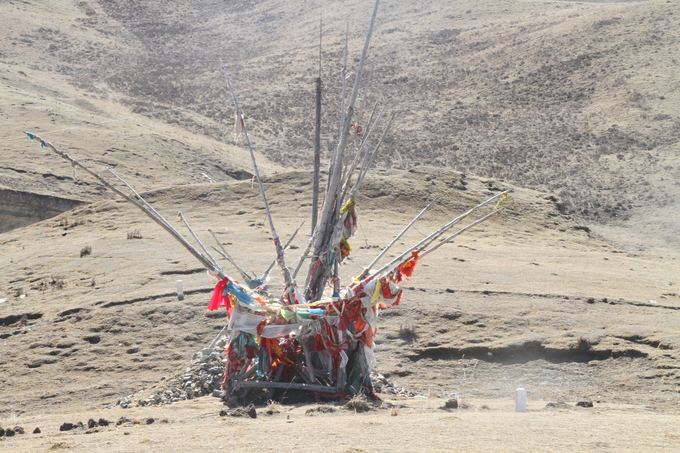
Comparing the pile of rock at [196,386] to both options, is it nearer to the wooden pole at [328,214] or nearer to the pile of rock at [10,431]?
the wooden pole at [328,214]

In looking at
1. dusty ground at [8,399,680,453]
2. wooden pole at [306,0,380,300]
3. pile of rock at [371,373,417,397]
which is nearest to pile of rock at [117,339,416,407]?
pile of rock at [371,373,417,397]

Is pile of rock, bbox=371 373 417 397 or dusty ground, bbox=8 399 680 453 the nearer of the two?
dusty ground, bbox=8 399 680 453

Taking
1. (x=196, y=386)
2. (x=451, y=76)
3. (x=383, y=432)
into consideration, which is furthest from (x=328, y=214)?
(x=451, y=76)

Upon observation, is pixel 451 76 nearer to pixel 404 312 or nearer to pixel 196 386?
pixel 404 312

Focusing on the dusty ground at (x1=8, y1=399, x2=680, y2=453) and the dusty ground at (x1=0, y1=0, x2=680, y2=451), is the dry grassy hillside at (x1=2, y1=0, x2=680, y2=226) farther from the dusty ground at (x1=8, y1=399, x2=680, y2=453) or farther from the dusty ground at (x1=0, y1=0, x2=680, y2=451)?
the dusty ground at (x1=8, y1=399, x2=680, y2=453)

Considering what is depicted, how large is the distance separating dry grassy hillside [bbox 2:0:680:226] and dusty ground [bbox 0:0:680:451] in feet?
0.53

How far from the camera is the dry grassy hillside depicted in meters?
33.9

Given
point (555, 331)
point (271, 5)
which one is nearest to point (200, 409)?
point (555, 331)

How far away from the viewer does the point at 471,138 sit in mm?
37438

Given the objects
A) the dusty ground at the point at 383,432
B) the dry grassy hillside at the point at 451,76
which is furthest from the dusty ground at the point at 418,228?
the dry grassy hillside at the point at 451,76

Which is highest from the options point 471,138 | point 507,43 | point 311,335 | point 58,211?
point 507,43

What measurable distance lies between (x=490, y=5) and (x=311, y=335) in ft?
165

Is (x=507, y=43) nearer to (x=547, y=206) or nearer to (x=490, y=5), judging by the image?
(x=490, y=5)

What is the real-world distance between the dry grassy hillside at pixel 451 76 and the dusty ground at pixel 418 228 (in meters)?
0.16
